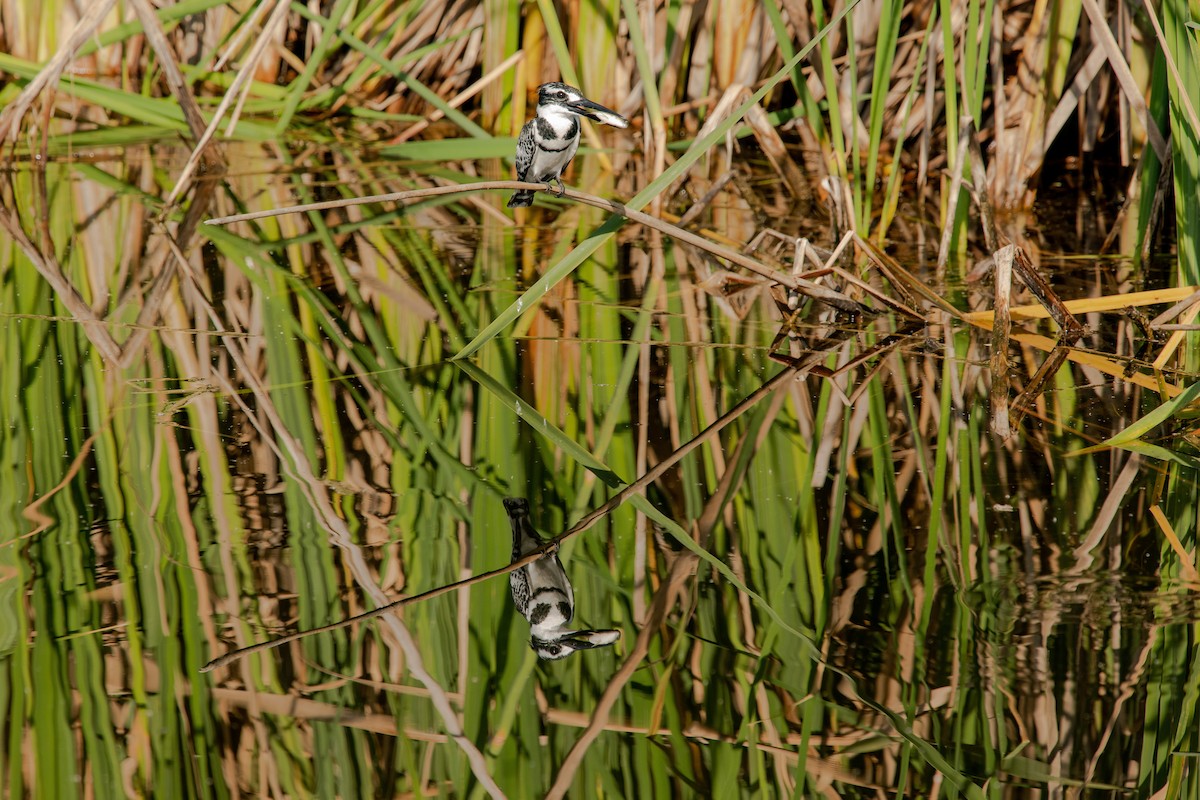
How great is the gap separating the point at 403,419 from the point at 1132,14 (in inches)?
96.2

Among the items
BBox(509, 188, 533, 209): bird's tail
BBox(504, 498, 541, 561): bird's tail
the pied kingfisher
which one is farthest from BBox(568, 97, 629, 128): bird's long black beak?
BBox(504, 498, 541, 561): bird's tail

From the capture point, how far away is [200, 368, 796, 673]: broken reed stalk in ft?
5.11

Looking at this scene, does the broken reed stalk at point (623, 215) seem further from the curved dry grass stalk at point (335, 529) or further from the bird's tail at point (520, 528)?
the bird's tail at point (520, 528)

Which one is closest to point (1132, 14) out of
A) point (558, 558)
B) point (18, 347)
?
point (558, 558)

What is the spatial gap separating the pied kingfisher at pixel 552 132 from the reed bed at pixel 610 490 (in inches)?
10.5

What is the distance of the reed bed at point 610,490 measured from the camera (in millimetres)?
1415

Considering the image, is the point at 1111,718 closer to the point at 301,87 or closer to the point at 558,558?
the point at 558,558

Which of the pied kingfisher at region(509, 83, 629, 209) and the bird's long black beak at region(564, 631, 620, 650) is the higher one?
the pied kingfisher at region(509, 83, 629, 209)

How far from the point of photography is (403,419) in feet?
7.74

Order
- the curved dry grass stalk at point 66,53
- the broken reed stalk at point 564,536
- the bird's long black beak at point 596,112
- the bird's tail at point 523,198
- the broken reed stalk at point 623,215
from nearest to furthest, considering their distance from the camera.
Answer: the broken reed stalk at point 564,536, the broken reed stalk at point 623,215, the bird's long black beak at point 596,112, the bird's tail at point 523,198, the curved dry grass stalk at point 66,53

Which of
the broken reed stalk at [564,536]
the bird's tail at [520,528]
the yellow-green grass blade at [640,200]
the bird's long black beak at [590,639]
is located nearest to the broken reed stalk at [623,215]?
the yellow-green grass blade at [640,200]

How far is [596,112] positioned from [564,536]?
88cm

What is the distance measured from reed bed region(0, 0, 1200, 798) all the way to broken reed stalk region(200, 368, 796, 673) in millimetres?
16

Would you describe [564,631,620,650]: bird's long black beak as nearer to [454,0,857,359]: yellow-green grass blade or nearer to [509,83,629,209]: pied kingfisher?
[454,0,857,359]: yellow-green grass blade
